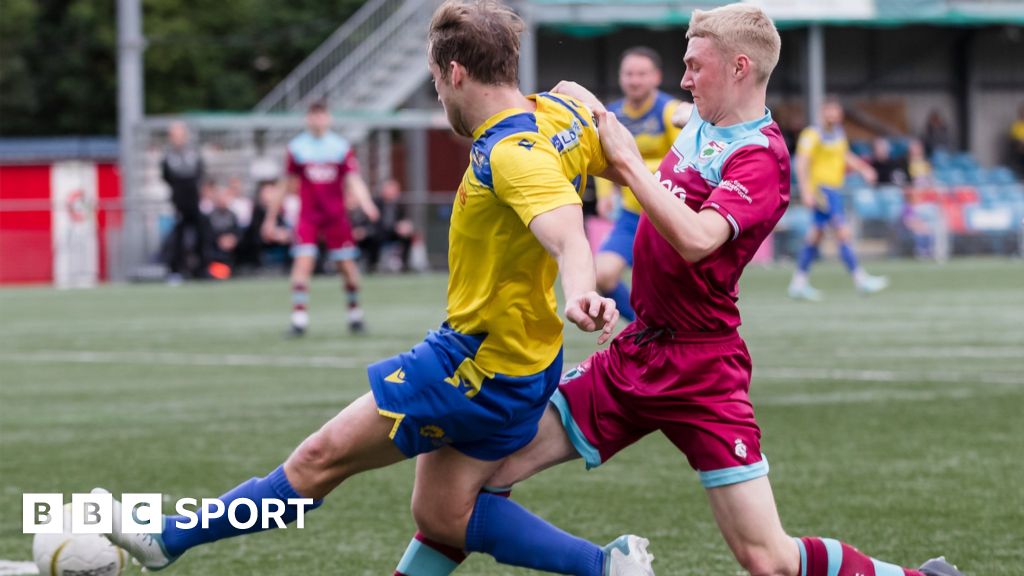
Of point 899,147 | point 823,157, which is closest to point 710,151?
point 823,157

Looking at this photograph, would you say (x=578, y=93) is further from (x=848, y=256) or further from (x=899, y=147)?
(x=899, y=147)

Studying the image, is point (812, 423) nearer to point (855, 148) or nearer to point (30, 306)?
point (30, 306)

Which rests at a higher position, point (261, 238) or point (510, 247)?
point (510, 247)

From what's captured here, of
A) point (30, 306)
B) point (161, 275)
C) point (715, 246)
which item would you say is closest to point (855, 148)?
point (161, 275)

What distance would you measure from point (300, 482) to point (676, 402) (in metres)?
1.02

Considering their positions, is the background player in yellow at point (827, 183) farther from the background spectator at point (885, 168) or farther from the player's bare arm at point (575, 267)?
the player's bare arm at point (575, 267)

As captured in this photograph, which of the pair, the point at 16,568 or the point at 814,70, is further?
the point at 814,70

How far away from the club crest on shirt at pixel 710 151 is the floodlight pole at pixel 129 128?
80.0 feet

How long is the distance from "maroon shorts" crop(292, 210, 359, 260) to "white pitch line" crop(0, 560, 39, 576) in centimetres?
1012

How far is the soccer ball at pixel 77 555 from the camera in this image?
187 inches

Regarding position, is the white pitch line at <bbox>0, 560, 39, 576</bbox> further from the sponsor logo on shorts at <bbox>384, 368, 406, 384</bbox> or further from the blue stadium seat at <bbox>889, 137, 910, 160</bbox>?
the blue stadium seat at <bbox>889, 137, 910, 160</bbox>

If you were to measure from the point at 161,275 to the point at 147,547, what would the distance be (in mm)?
23996

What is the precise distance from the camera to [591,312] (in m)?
3.85

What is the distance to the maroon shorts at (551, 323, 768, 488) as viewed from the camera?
4426mm
